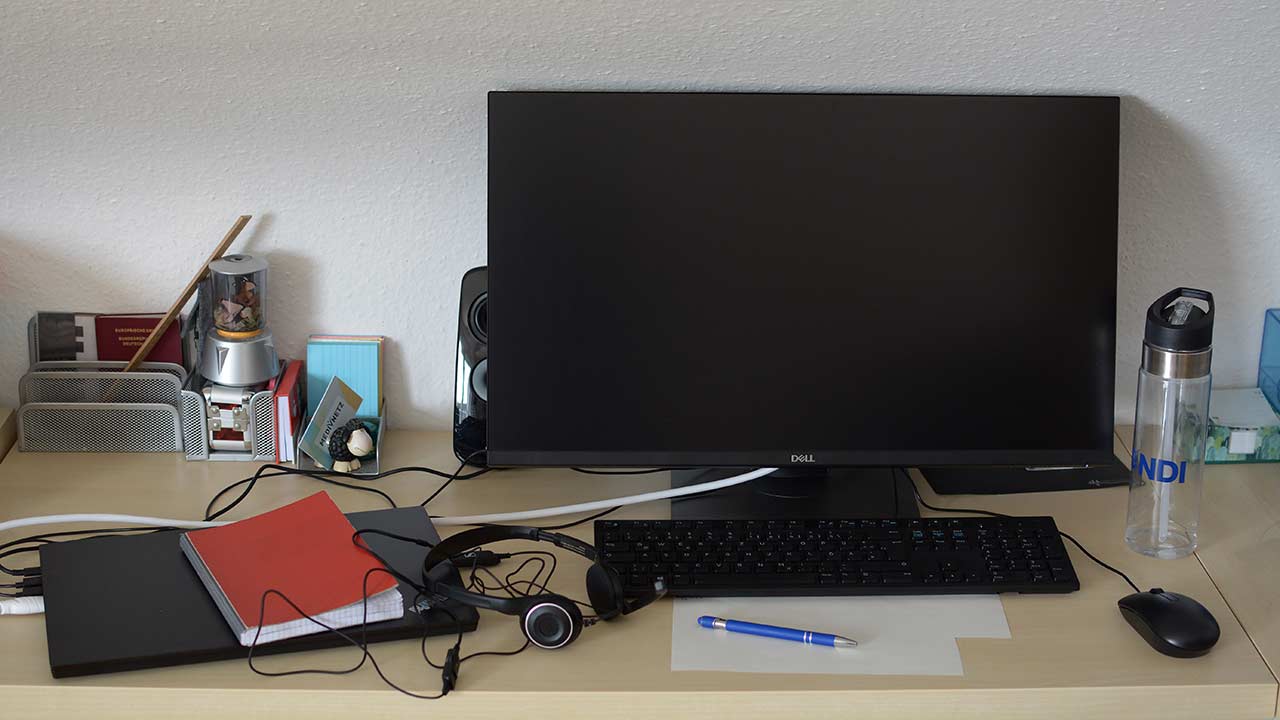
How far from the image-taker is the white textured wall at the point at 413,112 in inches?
51.6

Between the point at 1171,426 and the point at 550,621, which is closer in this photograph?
the point at 550,621

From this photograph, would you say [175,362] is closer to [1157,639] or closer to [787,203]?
[787,203]

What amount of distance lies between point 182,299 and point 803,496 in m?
0.78

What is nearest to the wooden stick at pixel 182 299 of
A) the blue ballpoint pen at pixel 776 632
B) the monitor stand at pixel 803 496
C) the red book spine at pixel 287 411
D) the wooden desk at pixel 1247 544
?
the red book spine at pixel 287 411

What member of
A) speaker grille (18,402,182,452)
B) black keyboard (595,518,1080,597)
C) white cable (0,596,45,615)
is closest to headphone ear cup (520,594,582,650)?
black keyboard (595,518,1080,597)

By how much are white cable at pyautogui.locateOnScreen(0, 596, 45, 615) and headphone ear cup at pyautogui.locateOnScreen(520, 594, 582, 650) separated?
0.46 meters

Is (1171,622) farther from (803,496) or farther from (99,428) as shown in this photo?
(99,428)

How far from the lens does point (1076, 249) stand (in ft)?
4.25

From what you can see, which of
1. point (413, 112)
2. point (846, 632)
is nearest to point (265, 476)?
point (413, 112)

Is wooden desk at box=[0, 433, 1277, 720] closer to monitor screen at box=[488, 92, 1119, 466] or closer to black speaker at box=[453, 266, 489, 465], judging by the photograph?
monitor screen at box=[488, 92, 1119, 466]

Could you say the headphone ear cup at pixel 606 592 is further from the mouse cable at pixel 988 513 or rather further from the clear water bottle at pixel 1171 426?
the clear water bottle at pixel 1171 426

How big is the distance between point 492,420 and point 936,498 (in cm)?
52

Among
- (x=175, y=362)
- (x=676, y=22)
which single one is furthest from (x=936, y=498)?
(x=175, y=362)

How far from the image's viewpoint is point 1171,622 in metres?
1.09
